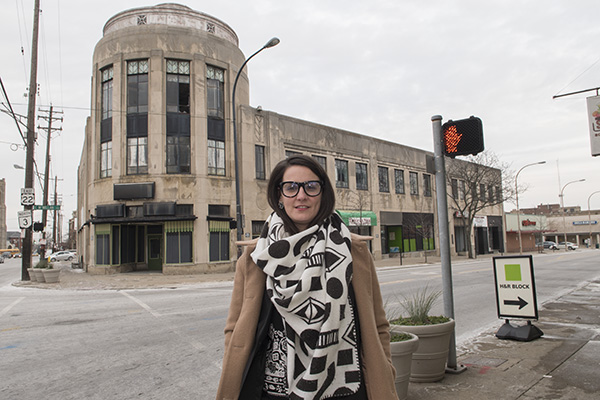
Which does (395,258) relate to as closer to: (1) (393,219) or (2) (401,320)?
(1) (393,219)

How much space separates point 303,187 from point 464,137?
3579mm

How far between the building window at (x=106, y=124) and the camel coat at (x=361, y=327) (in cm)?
2619

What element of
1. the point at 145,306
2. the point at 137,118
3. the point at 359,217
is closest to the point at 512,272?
the point at 145,306

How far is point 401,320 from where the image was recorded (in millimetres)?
5090

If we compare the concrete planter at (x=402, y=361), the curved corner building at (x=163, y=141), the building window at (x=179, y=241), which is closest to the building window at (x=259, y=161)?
the curved corner building at (x=163, y=141)

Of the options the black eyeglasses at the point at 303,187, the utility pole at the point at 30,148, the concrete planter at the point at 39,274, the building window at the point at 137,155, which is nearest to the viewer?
the black eyeglasses at the point at 303,187

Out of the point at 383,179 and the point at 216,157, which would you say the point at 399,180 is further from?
the point at 216,157

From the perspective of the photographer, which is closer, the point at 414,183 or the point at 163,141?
the point at 163,141

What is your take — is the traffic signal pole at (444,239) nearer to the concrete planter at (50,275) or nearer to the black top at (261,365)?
the black top at (261,365)

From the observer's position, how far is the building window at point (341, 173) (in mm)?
34550

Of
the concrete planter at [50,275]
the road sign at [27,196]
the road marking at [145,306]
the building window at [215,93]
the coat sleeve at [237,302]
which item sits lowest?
the road marking at [145,306]

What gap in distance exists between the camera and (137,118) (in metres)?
25.8

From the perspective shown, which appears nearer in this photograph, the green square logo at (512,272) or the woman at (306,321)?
the woman at (306,321)

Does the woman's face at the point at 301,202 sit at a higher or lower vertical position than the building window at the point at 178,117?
lower
